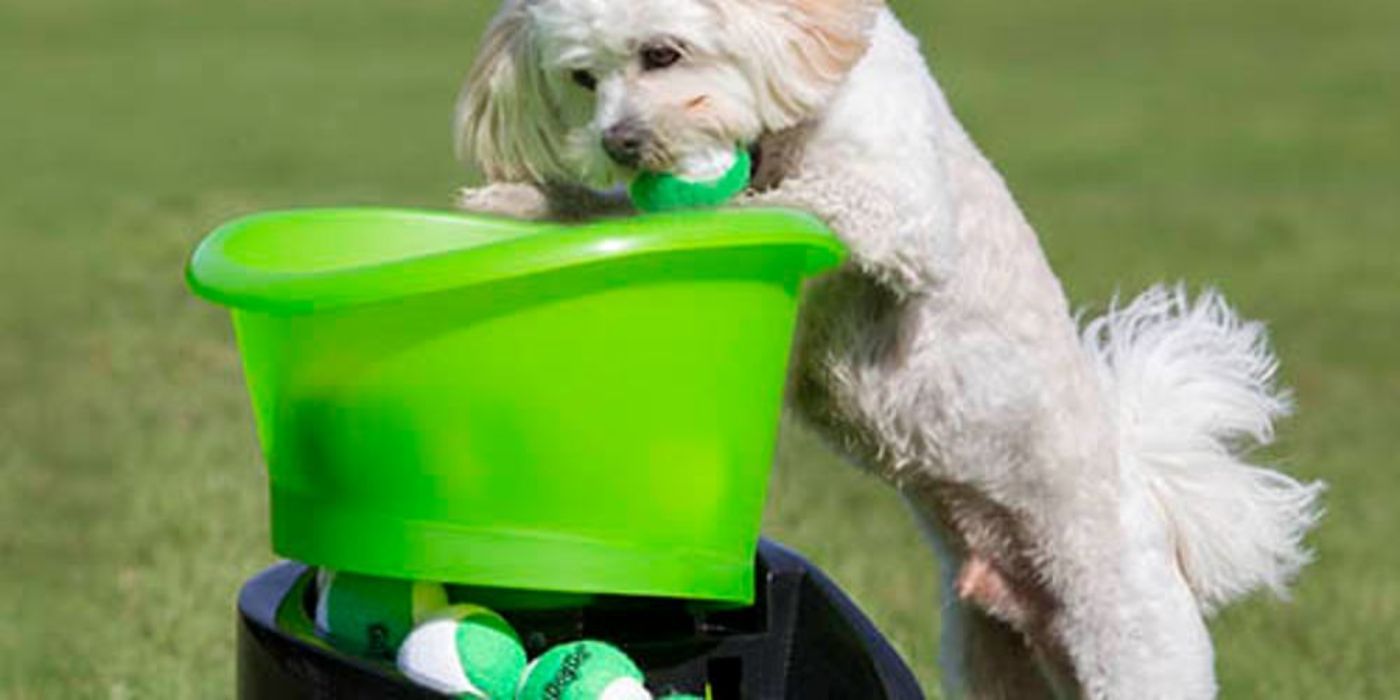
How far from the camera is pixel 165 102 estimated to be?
63.5 ft

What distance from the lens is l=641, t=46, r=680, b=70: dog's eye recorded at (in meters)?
4.14

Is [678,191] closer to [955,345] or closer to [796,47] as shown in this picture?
[796,47]

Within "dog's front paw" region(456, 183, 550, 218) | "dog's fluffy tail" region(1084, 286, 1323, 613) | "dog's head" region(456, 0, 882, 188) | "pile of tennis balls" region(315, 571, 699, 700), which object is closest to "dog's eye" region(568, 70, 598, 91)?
"dog's head" region(456, 0, 882, 188)

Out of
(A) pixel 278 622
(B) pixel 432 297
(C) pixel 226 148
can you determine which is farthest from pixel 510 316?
(C) pixel 226 148

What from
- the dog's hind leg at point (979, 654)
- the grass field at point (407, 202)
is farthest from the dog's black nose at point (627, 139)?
the grass field at point (407, 202)

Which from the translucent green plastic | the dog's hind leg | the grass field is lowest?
the grass field

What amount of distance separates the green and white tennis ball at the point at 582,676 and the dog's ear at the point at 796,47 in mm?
1011

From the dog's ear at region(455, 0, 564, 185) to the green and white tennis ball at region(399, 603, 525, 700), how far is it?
3.00 ft

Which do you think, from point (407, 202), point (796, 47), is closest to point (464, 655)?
point (796, 47)

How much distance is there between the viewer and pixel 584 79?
4246mm

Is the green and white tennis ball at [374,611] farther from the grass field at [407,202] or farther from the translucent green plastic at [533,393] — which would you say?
the grass field at [407,202]

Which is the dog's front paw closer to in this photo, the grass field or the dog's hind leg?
the dog's hind leg

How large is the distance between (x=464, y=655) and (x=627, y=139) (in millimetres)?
901

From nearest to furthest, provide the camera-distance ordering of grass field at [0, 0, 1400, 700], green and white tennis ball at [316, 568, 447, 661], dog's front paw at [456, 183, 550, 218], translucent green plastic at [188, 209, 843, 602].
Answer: translucent green plastic at [188, 209, 843, 602], green and white tennis ball at [316, 568, 447, 661], dog's front paw at [456, 183, 550, 218], grass field at [0, 0, 1400, 700]
